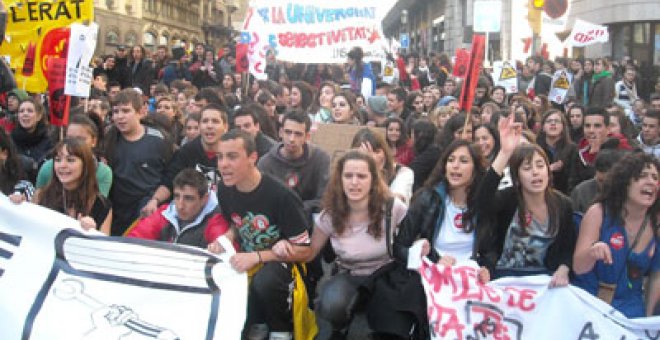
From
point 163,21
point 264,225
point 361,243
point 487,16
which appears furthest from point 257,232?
point 163,21

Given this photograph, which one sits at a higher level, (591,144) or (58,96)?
(58,96)

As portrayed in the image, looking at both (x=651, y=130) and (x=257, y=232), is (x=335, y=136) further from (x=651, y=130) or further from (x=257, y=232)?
(x=651, y=130)

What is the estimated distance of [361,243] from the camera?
4.55m

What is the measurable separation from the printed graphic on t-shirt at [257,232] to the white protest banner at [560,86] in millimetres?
8429

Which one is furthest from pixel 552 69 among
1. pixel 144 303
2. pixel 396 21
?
pixel 396 21

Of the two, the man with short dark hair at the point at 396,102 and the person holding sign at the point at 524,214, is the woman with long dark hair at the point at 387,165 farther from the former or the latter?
the man with short dark hair at the point at 396,102

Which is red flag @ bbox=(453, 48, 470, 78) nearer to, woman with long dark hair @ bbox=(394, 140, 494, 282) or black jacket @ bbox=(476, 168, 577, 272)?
woman with long dark hair @ bbox=(394, 140, 494, 282)

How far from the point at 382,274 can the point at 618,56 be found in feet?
69.8

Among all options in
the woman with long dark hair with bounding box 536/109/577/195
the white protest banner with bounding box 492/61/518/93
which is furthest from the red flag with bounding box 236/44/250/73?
the woman with long dark hair with bounding box 536/109/577/195

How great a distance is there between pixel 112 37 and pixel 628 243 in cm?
3938

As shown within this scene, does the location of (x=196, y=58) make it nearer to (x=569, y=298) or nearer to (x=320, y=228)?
(x=320, y=228)

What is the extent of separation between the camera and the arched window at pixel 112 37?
3884cm

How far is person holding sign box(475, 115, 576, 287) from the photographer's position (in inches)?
164

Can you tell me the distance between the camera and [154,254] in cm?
396
